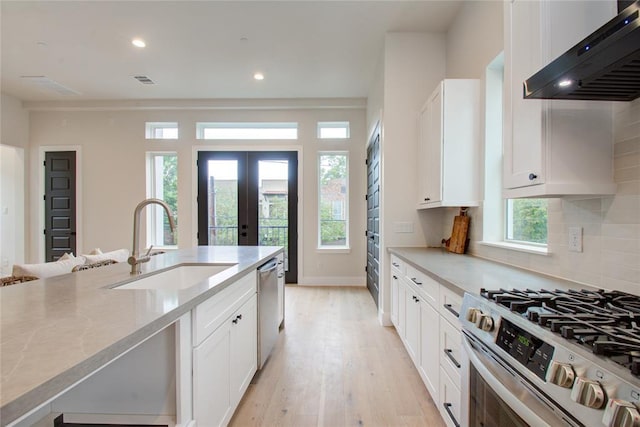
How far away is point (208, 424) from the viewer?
135cm

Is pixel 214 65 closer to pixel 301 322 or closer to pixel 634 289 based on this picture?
pixel 301 322

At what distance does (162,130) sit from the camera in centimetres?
567

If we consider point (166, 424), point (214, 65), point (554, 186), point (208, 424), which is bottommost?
point (208, 424)

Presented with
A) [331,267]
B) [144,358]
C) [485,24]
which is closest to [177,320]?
[144,358]

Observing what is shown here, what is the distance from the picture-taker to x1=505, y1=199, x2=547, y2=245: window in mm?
1923

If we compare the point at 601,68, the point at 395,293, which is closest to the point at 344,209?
the point at 395,293

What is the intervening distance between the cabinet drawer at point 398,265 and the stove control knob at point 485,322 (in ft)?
4.95

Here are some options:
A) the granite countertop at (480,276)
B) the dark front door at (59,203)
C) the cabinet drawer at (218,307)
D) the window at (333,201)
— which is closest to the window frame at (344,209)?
the window at (333,201)

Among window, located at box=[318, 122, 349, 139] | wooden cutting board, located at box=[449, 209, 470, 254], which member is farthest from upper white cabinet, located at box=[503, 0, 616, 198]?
window, located at box=[318, 122, 349, 139]

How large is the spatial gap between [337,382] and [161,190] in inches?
193

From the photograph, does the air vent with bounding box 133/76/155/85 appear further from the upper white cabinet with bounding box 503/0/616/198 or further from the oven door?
the oven door

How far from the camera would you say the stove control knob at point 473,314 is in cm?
113

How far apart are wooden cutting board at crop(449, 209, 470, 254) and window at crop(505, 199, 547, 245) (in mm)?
354

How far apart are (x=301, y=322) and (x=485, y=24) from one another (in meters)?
3.36
